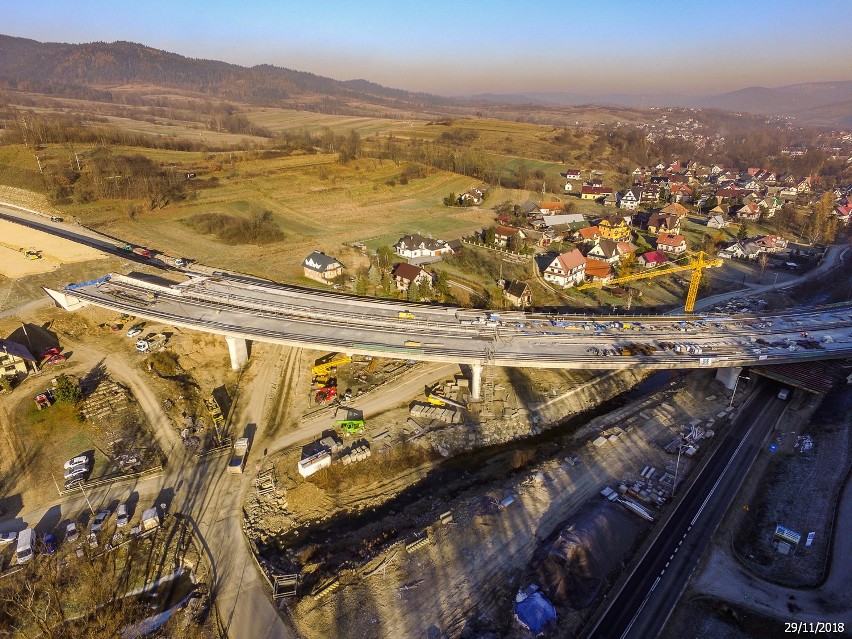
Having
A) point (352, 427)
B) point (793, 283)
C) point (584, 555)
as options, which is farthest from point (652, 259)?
point (584, 555)

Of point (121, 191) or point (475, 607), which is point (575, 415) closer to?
point (475, 607)

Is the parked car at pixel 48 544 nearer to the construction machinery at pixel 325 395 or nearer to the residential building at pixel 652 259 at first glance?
the construction machinery at pixel 325 395

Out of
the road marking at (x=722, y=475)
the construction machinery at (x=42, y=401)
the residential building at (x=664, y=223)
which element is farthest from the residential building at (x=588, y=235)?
the construction machinery at (x=42, y=401)

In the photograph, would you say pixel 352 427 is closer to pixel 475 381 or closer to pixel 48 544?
pixel 475 381

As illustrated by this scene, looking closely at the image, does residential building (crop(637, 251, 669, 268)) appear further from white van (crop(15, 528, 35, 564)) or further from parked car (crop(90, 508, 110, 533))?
white van (crop(15, 528, 35, 564))

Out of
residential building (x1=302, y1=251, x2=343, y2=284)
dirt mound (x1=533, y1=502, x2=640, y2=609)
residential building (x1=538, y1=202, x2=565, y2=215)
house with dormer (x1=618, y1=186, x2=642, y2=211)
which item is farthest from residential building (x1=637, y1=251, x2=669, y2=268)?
dirt mound (x1=533, y1=502, x2=640, y2=609)

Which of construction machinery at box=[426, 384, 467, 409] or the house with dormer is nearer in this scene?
construction machinery at box=[426, 384, 467, 409]
